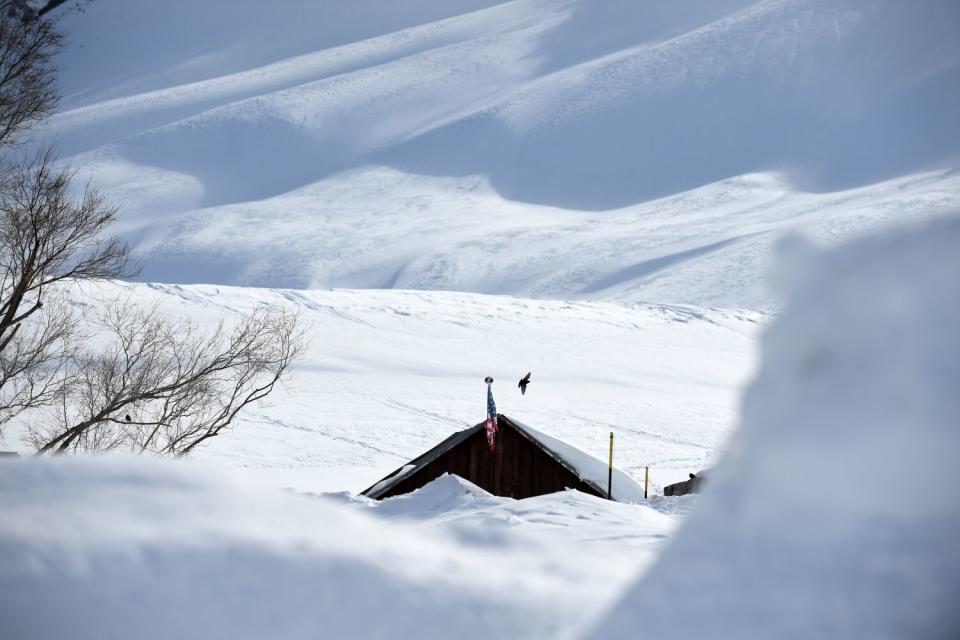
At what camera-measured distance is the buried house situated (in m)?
16.7

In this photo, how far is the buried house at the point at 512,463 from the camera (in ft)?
54.7

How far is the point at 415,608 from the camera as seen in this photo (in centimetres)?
218

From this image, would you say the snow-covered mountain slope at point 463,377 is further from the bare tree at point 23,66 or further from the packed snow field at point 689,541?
the packed snow field at point 689,541

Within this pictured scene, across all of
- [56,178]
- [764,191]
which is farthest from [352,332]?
[764,191]

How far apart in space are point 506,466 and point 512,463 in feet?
0.41

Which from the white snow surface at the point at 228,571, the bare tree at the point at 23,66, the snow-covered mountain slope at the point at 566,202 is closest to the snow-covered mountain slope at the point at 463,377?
the bare tree at the point at 23,66

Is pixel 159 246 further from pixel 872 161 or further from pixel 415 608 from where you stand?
pixel 415 608

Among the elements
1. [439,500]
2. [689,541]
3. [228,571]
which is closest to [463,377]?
[439,500]

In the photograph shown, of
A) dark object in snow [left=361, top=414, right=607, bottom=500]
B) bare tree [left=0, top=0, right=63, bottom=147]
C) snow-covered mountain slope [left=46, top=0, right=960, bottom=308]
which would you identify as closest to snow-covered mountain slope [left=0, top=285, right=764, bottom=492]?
dark object in snow [left=361, top=414, right=607, bottom=500]

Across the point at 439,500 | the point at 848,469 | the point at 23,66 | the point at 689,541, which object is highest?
the point at 23,66

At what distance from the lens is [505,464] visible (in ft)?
56.6

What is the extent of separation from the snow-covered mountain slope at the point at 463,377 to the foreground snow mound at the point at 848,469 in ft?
72.5

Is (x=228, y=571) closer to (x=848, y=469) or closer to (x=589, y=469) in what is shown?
(x=848, y=469)

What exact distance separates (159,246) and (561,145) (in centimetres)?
8371
